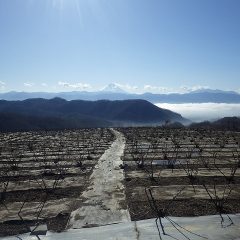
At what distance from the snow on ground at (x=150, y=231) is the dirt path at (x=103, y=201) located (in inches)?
20.4

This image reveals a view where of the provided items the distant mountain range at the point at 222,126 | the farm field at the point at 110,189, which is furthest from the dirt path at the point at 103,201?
the distant mountain range at the point at 222,126

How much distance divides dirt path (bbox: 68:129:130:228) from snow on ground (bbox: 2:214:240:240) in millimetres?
518

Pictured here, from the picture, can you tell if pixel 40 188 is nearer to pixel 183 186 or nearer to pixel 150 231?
pixel 183 186

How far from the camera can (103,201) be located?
37.2ft

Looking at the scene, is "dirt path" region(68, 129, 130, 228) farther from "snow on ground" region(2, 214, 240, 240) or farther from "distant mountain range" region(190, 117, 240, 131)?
"distant mountain range" region(190, 117, 240, 131)

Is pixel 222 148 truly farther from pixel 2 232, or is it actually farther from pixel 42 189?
pixel 2 232

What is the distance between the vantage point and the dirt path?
950 centimetres

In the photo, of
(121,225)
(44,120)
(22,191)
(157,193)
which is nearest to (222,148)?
(157,193)

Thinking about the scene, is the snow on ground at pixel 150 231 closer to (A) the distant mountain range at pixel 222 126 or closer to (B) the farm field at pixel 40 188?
(B) the farm field at pixel 40 188

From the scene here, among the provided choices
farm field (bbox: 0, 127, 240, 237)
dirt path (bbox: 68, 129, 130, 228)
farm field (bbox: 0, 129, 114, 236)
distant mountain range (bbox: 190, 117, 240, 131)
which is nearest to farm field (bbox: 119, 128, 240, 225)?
farm field (bbox: 0, 127, 240, 237)

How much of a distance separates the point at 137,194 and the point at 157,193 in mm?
621

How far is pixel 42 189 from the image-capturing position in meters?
13.1

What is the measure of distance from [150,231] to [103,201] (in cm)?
310

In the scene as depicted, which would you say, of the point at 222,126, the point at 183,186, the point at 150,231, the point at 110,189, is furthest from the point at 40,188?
the point at 222,126
